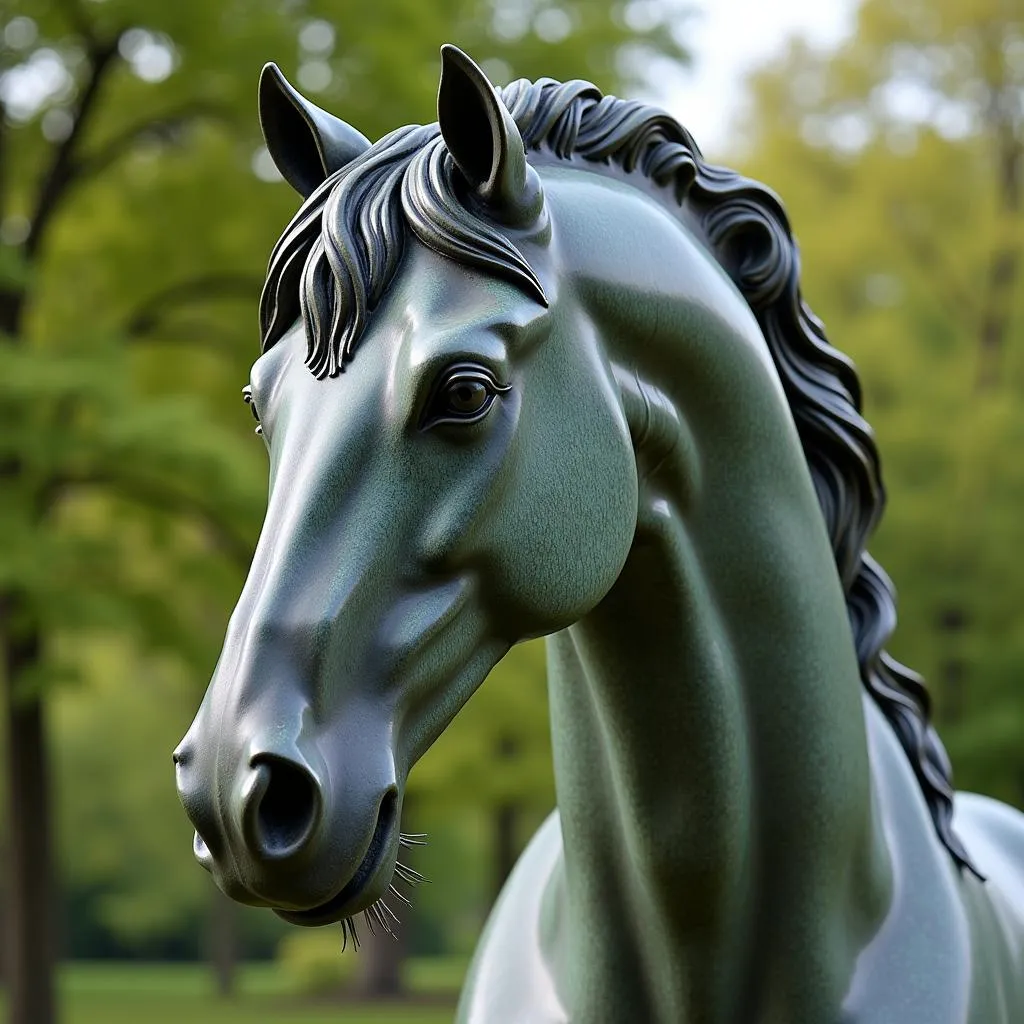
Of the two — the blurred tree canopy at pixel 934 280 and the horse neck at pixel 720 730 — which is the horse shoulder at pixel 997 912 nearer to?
the horse neck at pixel 720 730

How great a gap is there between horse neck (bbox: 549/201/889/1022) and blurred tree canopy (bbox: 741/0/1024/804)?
9.98m

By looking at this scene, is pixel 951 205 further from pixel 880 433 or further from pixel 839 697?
pixel 839 697

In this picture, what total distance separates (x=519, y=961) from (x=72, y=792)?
24248 millimetres

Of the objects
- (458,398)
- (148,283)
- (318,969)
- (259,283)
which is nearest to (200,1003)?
(318,969)

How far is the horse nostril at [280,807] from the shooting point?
1.18m

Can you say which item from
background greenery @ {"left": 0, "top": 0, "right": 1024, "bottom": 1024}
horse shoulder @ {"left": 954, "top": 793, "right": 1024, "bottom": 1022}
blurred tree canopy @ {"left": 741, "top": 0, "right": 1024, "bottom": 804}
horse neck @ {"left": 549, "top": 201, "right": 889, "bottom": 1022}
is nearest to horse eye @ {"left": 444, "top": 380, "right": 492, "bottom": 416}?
horse neck @ {"left": 549, "top": 201, "right": 889, "bottom": 1022}

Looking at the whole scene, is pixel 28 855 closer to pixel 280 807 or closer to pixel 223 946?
pixel 280 807

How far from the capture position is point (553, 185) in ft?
5.20

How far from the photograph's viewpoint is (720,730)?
168cm

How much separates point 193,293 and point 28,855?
4193 millimetres

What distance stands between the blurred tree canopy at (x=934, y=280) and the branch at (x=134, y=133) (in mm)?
5665

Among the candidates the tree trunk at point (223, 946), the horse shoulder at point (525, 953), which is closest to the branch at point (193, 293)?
the horse shoulder at point (525, 953)

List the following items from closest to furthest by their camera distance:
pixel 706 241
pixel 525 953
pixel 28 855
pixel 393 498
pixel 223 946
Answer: pixel 393 498 < pixel 706 241 < pixel 525 953 < pixel 28 855 < pixel 223 946

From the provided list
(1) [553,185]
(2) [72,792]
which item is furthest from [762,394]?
(2) [72,792]
